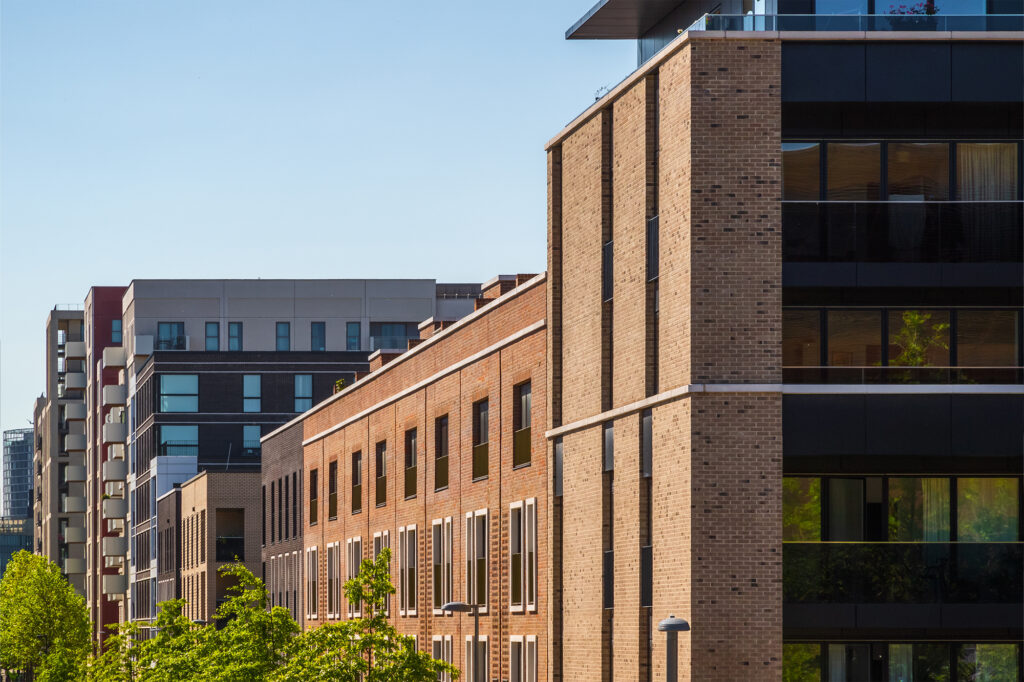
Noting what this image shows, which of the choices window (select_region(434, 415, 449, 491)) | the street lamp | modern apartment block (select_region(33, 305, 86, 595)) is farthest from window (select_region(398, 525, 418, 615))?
modern apartment block (select_region(33, 305, 86, 595))

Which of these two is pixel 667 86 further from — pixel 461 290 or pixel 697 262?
pixel 461 290

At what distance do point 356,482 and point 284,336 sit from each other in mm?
59549

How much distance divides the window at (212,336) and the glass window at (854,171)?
9412 centimetres

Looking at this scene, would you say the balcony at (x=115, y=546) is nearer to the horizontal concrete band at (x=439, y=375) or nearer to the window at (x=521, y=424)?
the horizontal concrete band at (x=439, y=375)

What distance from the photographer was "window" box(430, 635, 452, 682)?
5484cm

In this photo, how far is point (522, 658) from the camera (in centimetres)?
4778

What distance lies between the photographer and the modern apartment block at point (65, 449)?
169500 millimetres

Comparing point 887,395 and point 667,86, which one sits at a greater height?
point 667,86

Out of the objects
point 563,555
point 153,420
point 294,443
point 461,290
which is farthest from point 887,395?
point 461,290

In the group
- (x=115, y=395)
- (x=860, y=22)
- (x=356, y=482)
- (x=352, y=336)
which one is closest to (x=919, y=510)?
(x=860, y=22)

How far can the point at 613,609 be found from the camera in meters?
41.4

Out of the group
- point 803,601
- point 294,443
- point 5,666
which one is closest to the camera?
point 803,601

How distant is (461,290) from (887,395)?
98.6 meters

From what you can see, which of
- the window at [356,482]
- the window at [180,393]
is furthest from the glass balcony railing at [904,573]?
the window at [180,393]
